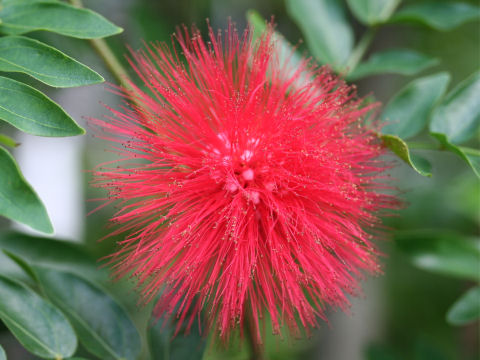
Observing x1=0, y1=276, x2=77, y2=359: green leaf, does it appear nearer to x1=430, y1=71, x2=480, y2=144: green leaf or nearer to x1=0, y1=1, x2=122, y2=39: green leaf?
x1=0, y1=1, x2=122, y2=39: green leaf

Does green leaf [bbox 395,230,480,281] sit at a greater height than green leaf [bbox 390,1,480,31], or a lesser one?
lesser

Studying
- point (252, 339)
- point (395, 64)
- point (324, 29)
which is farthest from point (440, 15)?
point (252, 339)

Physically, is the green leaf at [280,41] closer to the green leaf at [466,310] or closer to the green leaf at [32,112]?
the green leaf at [32,112]

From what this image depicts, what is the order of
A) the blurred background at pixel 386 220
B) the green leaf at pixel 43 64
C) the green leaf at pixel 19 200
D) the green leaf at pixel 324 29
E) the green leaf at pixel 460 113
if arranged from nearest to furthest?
the green leaf at pixel 19 200 < the green leaf at pixel 43 64 < the green leaf at pixel 460 113 < the green leaf at pixel 324 29 < the blurred background at pixel 386 220

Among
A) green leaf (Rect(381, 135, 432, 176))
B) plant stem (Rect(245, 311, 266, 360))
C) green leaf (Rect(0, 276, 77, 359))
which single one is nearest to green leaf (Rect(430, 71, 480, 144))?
green leaf (Rect(381, 135, 432, 176))

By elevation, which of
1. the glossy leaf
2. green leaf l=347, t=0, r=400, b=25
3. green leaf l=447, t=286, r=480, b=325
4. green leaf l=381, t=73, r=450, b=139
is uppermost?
green leaf l=347, t=0, r=400, b=25

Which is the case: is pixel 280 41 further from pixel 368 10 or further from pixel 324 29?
pixel 368 10

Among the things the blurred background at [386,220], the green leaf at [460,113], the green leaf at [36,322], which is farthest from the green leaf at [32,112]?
the green leaf at [460,113]
